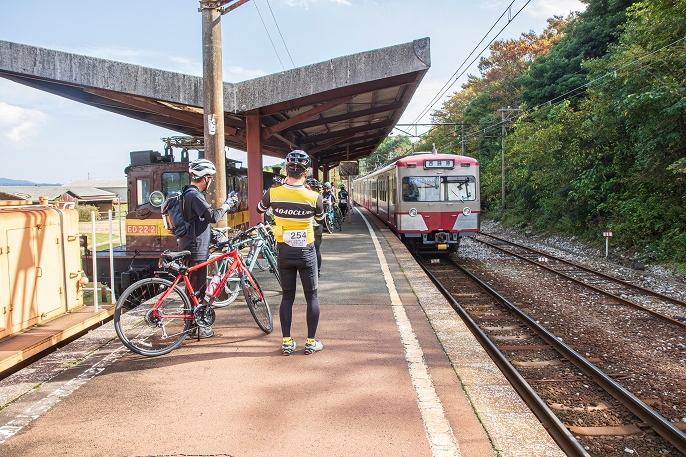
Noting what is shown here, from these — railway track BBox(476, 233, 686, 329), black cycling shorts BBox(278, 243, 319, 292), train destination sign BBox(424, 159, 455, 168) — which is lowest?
railway track BBox(476, 233, 686, 329)

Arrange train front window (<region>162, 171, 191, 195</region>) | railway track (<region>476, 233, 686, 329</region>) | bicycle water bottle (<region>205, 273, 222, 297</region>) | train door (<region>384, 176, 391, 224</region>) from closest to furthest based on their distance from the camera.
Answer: bicycle water bottle (<region>205, 273, 222, 297</region>) < railway track (<region>476, 233, 686, 329</region>) < train front window (<region>162, 171, 191, 195</region>) < train door (<region>384, 176, 391, 224</region>)

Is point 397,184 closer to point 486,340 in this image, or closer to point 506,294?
point 506,294

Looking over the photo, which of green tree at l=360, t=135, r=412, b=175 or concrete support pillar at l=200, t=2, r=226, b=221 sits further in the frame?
green tree at l=360, t=135, r=412, b=175

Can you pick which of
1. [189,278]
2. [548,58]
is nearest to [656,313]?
[189,278]

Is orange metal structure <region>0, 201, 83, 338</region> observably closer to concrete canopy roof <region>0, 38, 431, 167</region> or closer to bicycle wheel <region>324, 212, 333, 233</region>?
concrete canopy roof <region>0, 38, 431, 167</region>

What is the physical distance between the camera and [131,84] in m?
9.19

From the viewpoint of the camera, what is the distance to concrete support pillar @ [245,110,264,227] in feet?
34.7

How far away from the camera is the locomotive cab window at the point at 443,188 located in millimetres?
14156

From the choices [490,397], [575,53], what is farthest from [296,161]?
[575,53]

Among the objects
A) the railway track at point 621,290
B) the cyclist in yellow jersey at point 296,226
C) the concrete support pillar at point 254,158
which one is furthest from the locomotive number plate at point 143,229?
the railway track at point 621,290

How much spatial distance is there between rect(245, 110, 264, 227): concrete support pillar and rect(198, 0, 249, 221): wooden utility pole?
13.1 ft

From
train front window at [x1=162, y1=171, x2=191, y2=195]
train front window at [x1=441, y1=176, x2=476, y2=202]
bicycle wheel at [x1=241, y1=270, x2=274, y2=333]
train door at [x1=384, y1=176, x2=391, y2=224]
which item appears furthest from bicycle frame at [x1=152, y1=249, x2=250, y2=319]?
train door at [x1=384, y1=176, x2=391, y2=224]

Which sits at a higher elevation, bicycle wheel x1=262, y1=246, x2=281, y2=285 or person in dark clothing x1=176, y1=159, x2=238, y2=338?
person in dark clothing x1=176, y1=159, x2=238, y2=338

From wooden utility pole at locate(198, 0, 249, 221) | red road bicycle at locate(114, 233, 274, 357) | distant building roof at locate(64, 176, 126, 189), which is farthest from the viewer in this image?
distant building roof at locate(64, 176, 126, 189)
